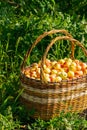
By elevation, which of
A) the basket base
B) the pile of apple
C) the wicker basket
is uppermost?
the pile of apple

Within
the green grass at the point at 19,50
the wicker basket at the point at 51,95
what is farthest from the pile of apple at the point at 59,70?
the green grass at the point at 19,50

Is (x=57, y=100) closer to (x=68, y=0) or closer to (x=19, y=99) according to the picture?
(x=19, y=99)

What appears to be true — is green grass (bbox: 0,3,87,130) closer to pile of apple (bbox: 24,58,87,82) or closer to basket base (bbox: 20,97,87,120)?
basket base (bbox: 20,97,87,120)

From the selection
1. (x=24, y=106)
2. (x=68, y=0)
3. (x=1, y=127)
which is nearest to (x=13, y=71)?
(x=24, y=106)

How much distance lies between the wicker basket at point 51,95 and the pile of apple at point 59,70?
0.11 metres

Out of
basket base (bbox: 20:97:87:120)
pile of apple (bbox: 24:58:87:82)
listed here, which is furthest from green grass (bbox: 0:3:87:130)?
pile of apple (bbox: 24:58:87:82)

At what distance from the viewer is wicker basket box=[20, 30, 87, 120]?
4.61 meters

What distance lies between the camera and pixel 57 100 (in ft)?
15.3

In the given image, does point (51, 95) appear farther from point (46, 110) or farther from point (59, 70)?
point (59, 70)

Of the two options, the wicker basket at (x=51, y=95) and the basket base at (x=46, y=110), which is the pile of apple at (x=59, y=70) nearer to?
the wicker basket at (x=51, y=95)

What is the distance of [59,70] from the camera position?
5.01 m

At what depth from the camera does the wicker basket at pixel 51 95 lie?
461 cm

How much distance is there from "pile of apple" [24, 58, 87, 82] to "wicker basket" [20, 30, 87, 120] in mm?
108

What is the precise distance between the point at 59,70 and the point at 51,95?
456 mm
